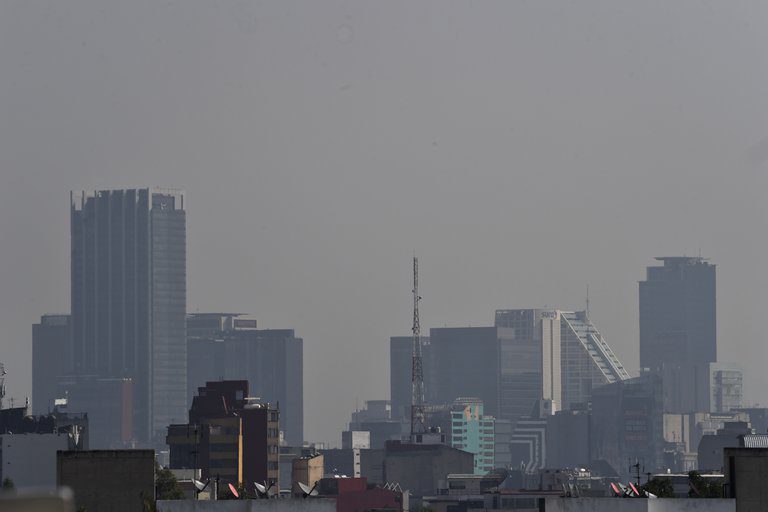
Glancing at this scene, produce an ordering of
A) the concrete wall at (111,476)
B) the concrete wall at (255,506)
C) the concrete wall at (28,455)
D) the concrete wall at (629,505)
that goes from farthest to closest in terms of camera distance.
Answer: the concrete wall at (28,455) → the concrete wall at (111,476) → the concrete wall at (629,505) → the concrete wall at (255,506)

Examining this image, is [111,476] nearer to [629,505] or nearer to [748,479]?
[629,505]

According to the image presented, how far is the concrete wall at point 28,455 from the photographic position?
119m

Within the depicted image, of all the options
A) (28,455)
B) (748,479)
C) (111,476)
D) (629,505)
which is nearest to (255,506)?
(629,505)

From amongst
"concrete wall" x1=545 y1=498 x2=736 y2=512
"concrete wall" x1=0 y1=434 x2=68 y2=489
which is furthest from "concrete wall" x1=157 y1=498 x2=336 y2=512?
"concrete wall" x1=0 y1=434 x2=68 y2=489

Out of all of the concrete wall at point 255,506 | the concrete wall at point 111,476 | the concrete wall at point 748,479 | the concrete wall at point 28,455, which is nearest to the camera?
the concrete wall at point 255,506

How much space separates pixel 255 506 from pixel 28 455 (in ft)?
250

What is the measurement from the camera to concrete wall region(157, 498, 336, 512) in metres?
47.5

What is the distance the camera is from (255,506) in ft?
155

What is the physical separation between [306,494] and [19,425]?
116 m

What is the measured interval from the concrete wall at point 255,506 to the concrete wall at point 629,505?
4650 mm

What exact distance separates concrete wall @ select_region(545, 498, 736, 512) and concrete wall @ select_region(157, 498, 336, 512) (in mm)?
4650

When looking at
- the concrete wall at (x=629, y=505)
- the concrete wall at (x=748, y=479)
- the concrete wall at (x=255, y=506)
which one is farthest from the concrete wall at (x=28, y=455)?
the concrete wall at (x=629, y=505)

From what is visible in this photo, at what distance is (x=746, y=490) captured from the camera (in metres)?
54.2

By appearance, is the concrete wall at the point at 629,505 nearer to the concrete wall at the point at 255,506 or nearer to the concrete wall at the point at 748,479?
the concrete wall at the point at 748,479
